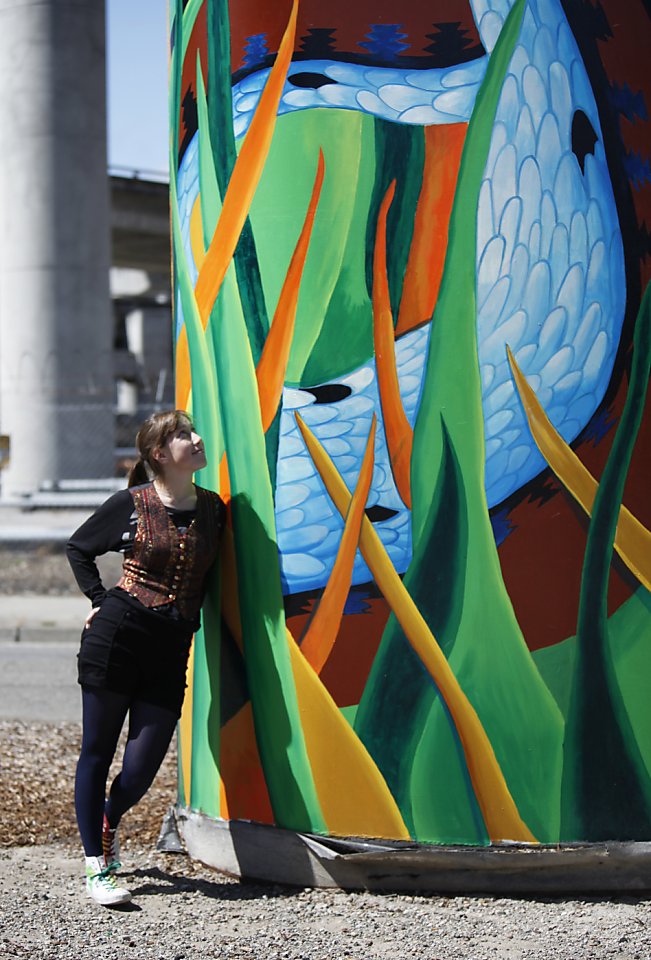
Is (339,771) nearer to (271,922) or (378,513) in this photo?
(271,922)

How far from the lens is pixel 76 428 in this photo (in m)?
20.8

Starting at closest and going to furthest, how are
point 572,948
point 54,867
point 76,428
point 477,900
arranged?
point 572,948
point 477,900
point 54,867
point 76,428

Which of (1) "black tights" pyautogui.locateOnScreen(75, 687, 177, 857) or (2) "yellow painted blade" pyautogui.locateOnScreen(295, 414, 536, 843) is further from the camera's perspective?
(1) "black tights" pyautogui.locateOnScreen(75, 687, 177, 857)

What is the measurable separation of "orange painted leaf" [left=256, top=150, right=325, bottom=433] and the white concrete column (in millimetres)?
15952

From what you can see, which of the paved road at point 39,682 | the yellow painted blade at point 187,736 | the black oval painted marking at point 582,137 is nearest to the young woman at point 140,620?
the yellow painted blade at point 187,736

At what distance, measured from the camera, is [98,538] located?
15.0 ft

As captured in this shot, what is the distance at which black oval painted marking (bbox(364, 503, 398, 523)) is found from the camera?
14.7ft

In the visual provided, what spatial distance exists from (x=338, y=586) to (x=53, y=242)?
664 inches

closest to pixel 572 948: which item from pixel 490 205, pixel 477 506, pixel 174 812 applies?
pixel 477 506

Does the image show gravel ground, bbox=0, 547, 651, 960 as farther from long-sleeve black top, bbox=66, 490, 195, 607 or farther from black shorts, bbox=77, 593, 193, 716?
long-sleeve black top, bbox=66, 490, 195, 607

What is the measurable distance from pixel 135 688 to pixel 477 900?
1.36 meters

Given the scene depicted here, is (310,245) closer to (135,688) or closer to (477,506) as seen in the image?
(477,506)

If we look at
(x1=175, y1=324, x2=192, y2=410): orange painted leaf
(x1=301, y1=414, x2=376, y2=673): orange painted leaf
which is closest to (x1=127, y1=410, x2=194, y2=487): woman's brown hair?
(x1=175, y1=324, x2=192, y2=410): orange painted leaf

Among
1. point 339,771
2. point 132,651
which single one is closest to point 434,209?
point 132,651
